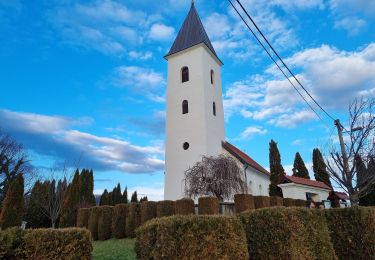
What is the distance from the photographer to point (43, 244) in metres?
5.50

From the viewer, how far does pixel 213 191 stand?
62.6 feet

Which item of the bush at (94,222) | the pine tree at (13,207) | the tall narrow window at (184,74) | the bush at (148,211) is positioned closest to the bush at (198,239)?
the bush at (148,211)

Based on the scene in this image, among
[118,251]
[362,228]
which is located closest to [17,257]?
[118,251]

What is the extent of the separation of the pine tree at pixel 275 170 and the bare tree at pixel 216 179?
4.01m

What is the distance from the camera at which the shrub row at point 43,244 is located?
5.38 metres

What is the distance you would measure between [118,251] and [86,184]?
78.5 feet

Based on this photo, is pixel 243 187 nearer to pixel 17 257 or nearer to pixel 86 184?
pixel 17 257

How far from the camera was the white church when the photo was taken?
23.5 metres

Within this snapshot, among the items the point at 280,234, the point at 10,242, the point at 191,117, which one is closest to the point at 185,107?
the point at 191,117

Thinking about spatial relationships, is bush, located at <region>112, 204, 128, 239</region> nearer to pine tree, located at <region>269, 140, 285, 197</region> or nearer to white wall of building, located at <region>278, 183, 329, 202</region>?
white wall of building, located at <region>278, 183, 329, 202</region>

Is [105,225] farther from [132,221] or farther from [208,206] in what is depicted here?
[208,206]

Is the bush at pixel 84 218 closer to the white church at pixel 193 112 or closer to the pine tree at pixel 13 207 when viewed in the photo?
the pine tree at pixel 13 207

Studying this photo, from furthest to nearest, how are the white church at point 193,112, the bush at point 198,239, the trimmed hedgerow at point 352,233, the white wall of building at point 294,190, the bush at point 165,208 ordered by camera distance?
the white church at point 193,112
the white wall of building at point 294,190
the bush at point 165,208
the trimmed hedgerow at point 352,233
the bush at point 198,239

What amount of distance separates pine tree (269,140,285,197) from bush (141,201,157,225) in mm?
12484
